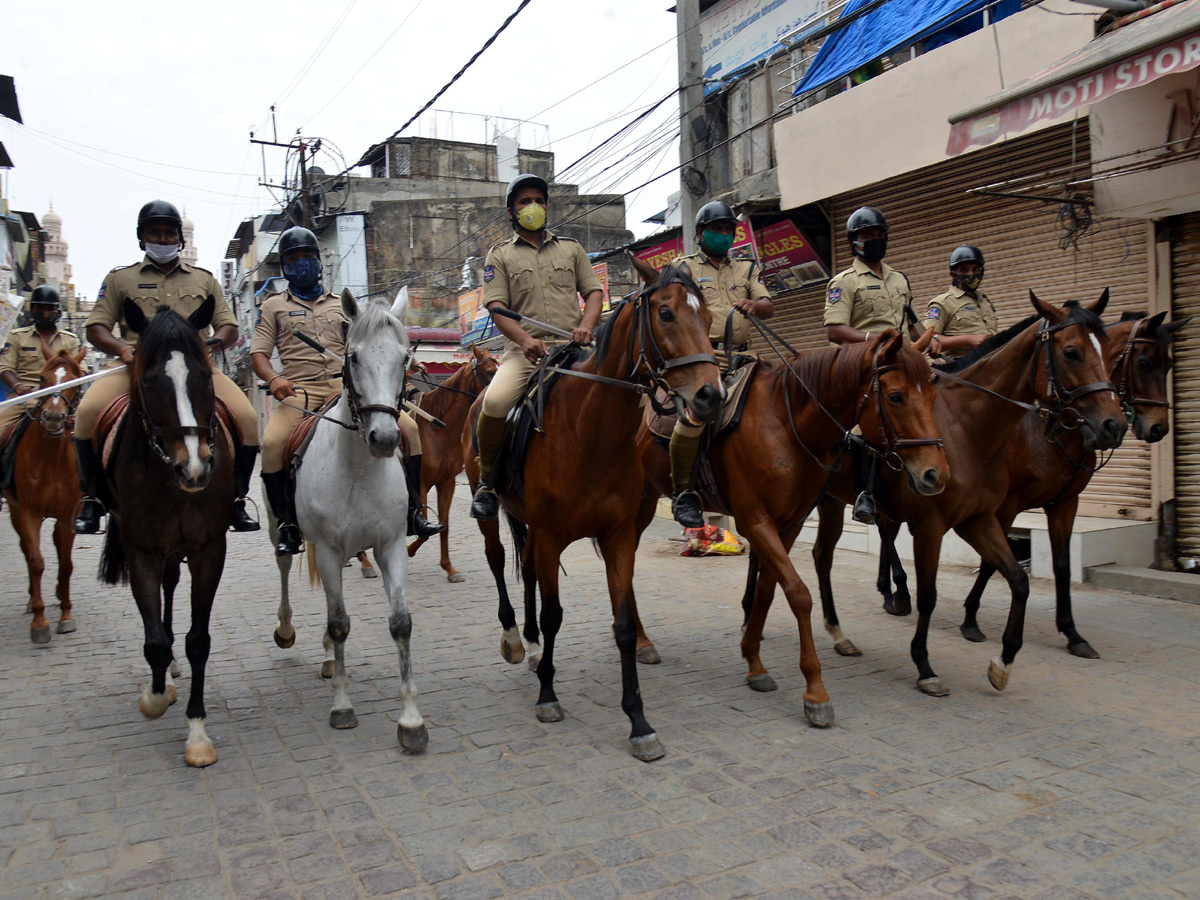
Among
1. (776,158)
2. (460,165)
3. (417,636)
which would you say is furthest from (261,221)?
(417,636)

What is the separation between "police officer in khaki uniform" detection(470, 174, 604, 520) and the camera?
5473 mm

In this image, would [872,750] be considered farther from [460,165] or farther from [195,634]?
[460,165]

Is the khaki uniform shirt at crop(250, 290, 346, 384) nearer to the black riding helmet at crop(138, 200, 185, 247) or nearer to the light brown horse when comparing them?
the black riding helmet at crop(138, 200, 185, 247)

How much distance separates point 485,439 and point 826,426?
2151 millimetres

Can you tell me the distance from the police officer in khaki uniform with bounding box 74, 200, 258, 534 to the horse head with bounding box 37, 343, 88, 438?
5.76ft

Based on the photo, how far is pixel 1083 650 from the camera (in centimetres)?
594

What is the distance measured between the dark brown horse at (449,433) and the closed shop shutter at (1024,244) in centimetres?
551

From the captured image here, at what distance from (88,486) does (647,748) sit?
3657 mm

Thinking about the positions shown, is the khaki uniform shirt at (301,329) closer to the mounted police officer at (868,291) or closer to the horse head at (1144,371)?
the mounted police officer at (868,291)

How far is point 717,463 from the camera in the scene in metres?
5.57

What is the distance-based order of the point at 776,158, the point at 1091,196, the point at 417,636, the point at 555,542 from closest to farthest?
the point at 555,542 < the point at 417,636 < the point at 1091,196 < the point at 776,158

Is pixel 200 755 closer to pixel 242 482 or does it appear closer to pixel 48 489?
pixel 242 482

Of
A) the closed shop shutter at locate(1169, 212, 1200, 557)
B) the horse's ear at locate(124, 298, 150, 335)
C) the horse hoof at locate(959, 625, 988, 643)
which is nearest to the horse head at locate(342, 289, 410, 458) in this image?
the horse's ear at locate(124, 298, 150, 335)

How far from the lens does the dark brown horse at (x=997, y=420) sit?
5395mm
